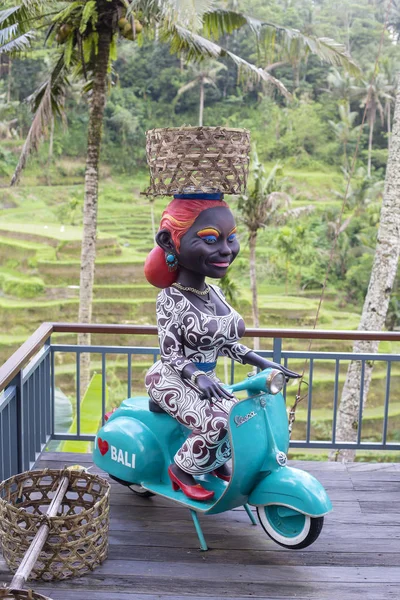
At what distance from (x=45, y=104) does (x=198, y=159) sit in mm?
6738

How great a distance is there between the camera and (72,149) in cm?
3338

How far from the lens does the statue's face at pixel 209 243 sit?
293 cm

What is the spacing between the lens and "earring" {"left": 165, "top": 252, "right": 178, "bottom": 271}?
9.94ft

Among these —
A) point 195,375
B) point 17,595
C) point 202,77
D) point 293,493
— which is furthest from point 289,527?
point 202,77

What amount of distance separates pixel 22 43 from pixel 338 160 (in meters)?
29.4

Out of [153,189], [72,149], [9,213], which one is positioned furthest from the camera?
[72,149]

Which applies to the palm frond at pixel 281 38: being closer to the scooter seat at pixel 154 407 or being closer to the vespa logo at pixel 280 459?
the scooter seat at pixel 154 407

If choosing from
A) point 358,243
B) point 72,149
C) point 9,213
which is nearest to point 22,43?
point 358,243

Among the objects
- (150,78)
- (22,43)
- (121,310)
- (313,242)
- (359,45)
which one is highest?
(359,45)

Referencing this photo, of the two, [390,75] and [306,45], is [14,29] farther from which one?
[390,75]

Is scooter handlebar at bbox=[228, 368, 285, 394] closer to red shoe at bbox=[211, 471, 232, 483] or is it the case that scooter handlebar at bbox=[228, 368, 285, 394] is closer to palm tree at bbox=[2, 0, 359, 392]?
red shoe at bbox=[211, 471, 232, 483]

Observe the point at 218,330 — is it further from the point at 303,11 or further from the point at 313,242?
the point at 303,11

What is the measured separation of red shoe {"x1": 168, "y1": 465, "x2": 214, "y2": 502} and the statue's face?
927 millimetres

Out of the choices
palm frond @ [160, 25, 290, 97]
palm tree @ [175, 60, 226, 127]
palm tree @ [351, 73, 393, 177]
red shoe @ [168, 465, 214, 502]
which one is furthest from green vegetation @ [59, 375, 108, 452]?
palm tree @ [175, 60, 226, 127]
